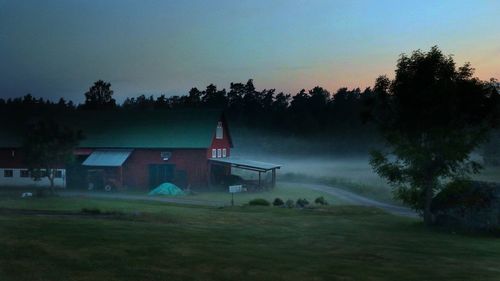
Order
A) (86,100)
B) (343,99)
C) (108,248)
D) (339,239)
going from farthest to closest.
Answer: (343,99) < (86,100) < (339,239) < (108,248)

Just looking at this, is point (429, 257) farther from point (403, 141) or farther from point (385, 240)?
point (403, 141)

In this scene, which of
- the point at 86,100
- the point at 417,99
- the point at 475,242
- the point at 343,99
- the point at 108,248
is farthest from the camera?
the point at 343,99

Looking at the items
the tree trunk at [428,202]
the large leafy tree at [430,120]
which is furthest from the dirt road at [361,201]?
the large leafy tree at [430,120]

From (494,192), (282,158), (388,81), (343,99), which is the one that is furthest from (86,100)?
(343,99)

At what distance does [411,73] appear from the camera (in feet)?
80.2

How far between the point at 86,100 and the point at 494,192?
5587 centimetres

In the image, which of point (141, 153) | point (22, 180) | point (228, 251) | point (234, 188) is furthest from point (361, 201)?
point (22, 180)

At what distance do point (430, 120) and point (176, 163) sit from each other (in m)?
30.2

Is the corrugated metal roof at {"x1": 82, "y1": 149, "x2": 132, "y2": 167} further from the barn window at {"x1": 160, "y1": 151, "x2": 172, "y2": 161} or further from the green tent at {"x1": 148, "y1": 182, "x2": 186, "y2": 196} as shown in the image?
the green tent at {"x1": 148, "y1": 182, "x2": 186, "y2": 196}

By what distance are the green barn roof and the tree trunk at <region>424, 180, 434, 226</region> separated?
28.3 m

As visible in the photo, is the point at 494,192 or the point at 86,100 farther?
the point at 86,100

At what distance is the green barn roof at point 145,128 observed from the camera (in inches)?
1983

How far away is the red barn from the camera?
1871 inches

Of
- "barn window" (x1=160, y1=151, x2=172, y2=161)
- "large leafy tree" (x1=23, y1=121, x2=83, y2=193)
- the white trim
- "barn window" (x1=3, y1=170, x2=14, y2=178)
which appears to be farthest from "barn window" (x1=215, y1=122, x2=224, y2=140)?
"barn window" (x1=3, y1=170, x2=14, y2=178)
